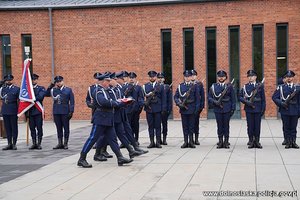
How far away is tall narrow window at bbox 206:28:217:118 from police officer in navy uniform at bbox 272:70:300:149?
925 cm

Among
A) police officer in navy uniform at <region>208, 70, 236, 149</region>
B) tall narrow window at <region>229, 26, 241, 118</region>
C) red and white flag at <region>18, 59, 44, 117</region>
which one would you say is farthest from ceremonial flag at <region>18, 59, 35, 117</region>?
tall narrow window at <region>229, 26, 241, 118</region>

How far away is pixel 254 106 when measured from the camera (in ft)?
36.6

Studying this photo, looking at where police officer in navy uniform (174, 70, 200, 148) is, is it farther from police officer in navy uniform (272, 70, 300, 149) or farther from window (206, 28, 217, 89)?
window (206, 28, 217, 89)

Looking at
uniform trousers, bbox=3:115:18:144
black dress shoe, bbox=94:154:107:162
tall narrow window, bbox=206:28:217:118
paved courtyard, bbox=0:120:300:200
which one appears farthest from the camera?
tall narrow window, bbox=206:28:217:118

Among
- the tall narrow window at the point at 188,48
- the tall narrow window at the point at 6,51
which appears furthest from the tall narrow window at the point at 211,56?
the tall narrow window at the point at 6,51

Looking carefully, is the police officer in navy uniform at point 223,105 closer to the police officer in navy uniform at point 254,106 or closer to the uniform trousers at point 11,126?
the police officer in navy uniform at point 254,106

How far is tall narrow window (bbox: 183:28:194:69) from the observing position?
2050 cm

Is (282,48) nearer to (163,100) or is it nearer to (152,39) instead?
(152,39)

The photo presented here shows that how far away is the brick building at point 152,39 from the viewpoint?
1961 centimetres

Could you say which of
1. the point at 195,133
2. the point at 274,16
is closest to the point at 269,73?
the point at 274,16

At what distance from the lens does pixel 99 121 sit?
8867 millimetres

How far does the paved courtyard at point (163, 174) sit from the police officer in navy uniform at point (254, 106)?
1.17 ft

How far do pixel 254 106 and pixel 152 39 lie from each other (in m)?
10.2

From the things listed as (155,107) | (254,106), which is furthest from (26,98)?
(254,106)
